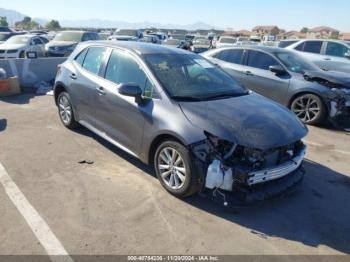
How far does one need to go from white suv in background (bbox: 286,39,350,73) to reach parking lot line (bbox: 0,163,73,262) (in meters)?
11.4

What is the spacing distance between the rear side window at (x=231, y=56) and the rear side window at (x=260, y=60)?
0.93 ft

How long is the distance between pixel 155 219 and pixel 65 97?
140 inches

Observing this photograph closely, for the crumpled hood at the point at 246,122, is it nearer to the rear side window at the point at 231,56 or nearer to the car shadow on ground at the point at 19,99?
the rear side window at the point at 231,56

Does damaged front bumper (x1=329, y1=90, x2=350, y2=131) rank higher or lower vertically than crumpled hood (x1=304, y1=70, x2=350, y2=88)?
lower

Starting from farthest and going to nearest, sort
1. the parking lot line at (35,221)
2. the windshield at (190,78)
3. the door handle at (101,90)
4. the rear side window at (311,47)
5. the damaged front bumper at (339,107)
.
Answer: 1. the rear side window at (311,47)
2. the damaged front bumper at (339,107)
3. the door handle at (101,90)
4. the windshield at (190,78)
5. the parking lot line at (35,221)

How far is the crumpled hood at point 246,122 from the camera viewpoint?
3.81 m

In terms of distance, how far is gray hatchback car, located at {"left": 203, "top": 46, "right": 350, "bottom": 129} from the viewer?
7.38 metres

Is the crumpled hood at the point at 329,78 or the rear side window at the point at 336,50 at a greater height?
the rear side window at the point at 336,50

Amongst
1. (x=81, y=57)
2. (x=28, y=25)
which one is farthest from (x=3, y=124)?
(x=28, y=25)

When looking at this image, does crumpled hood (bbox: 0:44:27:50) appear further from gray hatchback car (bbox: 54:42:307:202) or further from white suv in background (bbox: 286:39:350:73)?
gray hatchback car (bbox: 54:42:307:202)

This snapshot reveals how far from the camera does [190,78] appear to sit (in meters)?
4.88

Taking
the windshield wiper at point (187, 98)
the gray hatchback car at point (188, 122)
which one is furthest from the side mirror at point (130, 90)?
the windshield wiper at point (187, 98)

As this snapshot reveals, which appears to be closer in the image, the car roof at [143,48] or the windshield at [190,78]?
the windshield at [190,78]

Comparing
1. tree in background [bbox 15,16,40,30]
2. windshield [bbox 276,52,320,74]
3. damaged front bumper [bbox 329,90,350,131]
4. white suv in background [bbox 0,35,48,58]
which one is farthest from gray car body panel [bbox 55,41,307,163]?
tree in background [bbox 15,16,40,30]
